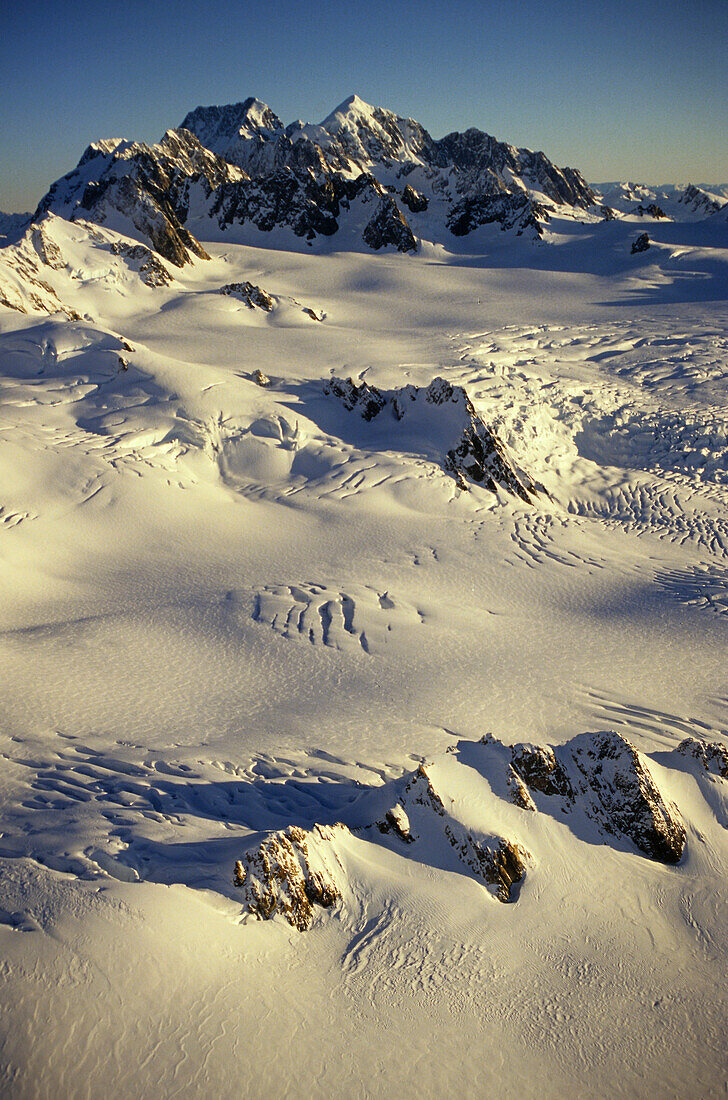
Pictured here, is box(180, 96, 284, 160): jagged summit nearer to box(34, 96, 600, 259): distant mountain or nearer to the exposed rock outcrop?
box(34, 96, 600, 259): distant mountain

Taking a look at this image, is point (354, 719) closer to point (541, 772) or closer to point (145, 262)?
point (541, 772)

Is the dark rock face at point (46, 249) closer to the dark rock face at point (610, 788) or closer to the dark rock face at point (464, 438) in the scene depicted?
the dark rock face at point (464, 438)

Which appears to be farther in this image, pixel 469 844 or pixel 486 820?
pixel 486 820

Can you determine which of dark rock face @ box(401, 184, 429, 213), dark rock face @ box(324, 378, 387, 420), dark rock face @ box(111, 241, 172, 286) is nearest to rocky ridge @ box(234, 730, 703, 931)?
dark rock face @ box(324, 378, 387, 420)

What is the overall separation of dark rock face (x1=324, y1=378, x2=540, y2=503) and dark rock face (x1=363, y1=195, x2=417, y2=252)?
42.0 metres

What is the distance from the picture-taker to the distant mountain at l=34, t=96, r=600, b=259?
49812mm

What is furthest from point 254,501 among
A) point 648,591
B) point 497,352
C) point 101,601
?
point 497,352

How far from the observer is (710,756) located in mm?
9086

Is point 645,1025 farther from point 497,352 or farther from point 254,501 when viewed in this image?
point 497,352

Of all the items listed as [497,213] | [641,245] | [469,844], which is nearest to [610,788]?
[469,844]

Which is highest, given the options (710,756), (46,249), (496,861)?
(46,249)

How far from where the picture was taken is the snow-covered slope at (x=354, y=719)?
18.7 ft

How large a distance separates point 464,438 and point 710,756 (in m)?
13.4

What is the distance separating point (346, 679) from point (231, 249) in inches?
2038
